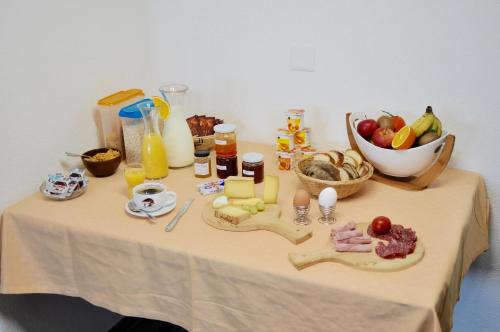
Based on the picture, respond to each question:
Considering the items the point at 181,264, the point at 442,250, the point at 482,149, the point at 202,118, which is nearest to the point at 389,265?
the point at 442,250

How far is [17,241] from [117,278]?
315mm

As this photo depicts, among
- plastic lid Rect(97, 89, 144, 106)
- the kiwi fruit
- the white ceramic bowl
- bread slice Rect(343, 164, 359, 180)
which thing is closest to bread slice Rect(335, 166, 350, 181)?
bread slice Rect(343, 164, 359, 180)

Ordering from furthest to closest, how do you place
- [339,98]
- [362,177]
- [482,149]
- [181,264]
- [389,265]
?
[339,98]
[482,149]
[362,177]
[181,264]
[389,265]

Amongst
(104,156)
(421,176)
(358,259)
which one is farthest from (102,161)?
(421,176)

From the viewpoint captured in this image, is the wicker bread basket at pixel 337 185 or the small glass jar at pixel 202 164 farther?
the small glass jar at pixel 202 164

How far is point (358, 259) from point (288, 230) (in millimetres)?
177

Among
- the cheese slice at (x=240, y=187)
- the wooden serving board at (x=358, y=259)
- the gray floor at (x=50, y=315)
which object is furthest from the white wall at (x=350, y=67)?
the gray floor at (x=50, y=315)

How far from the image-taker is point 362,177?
1230 millimetres

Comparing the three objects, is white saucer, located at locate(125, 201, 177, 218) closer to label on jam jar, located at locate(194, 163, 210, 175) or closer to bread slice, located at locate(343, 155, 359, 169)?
label on jam jar, located at locate(194, 163, 210, 175)

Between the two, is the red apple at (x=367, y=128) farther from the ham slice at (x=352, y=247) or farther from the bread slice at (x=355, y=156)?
the ham slice at (x=352, y=247)

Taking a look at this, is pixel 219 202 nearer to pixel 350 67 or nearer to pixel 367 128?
pixel 367 128

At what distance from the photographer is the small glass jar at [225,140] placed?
1366mm

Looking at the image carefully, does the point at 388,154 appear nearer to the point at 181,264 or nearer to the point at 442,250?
the point at 442,250

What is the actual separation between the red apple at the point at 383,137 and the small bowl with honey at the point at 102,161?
77cm
